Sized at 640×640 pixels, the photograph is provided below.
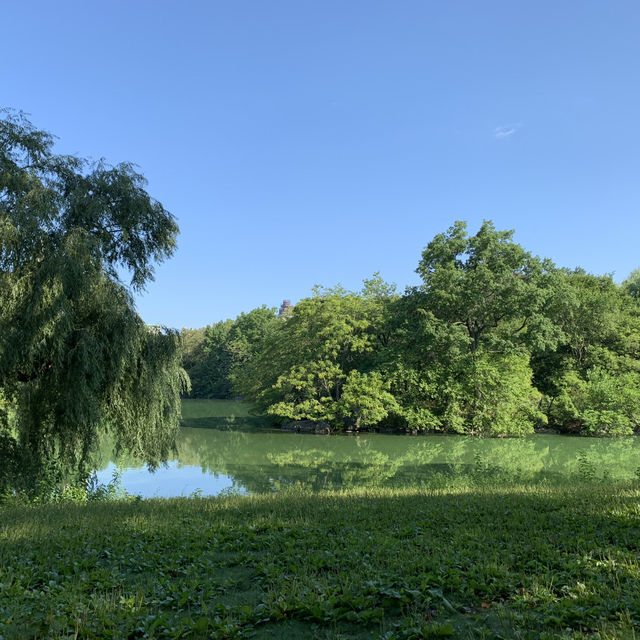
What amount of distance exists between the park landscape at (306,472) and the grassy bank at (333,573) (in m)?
0.02

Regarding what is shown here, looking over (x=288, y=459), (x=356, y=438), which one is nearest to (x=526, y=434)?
(x=356, y=438)

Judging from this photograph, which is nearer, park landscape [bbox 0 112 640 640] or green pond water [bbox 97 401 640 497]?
park landscape [bbox 0 112 640 640]

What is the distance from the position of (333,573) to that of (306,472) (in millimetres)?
13033

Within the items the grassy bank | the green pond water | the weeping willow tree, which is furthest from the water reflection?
the grassy bank

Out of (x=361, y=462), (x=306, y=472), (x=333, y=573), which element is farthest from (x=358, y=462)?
(x=333, y=573)

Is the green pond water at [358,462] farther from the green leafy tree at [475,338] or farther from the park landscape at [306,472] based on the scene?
the green leafy tree at [475,338]

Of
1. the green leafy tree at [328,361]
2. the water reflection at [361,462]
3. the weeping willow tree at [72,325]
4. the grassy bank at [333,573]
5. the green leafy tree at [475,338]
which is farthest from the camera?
the green leafy tree at [328,361]

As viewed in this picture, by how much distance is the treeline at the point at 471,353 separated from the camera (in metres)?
27.6

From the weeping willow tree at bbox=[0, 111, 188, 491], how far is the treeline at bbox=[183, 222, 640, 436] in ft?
58.9

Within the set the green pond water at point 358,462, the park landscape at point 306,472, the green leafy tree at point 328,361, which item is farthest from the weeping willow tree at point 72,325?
the green leafy tree at point 328,361

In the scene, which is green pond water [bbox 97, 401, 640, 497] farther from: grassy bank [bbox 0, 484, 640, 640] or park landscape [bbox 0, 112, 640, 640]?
grassy bank [bbox 0, 484, 640, 640]

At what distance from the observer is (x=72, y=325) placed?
9922 millimetres

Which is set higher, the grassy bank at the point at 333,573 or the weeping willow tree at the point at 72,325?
the weeping willow tree at the point at 72,325

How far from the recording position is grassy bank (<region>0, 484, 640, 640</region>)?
310 centimetres
